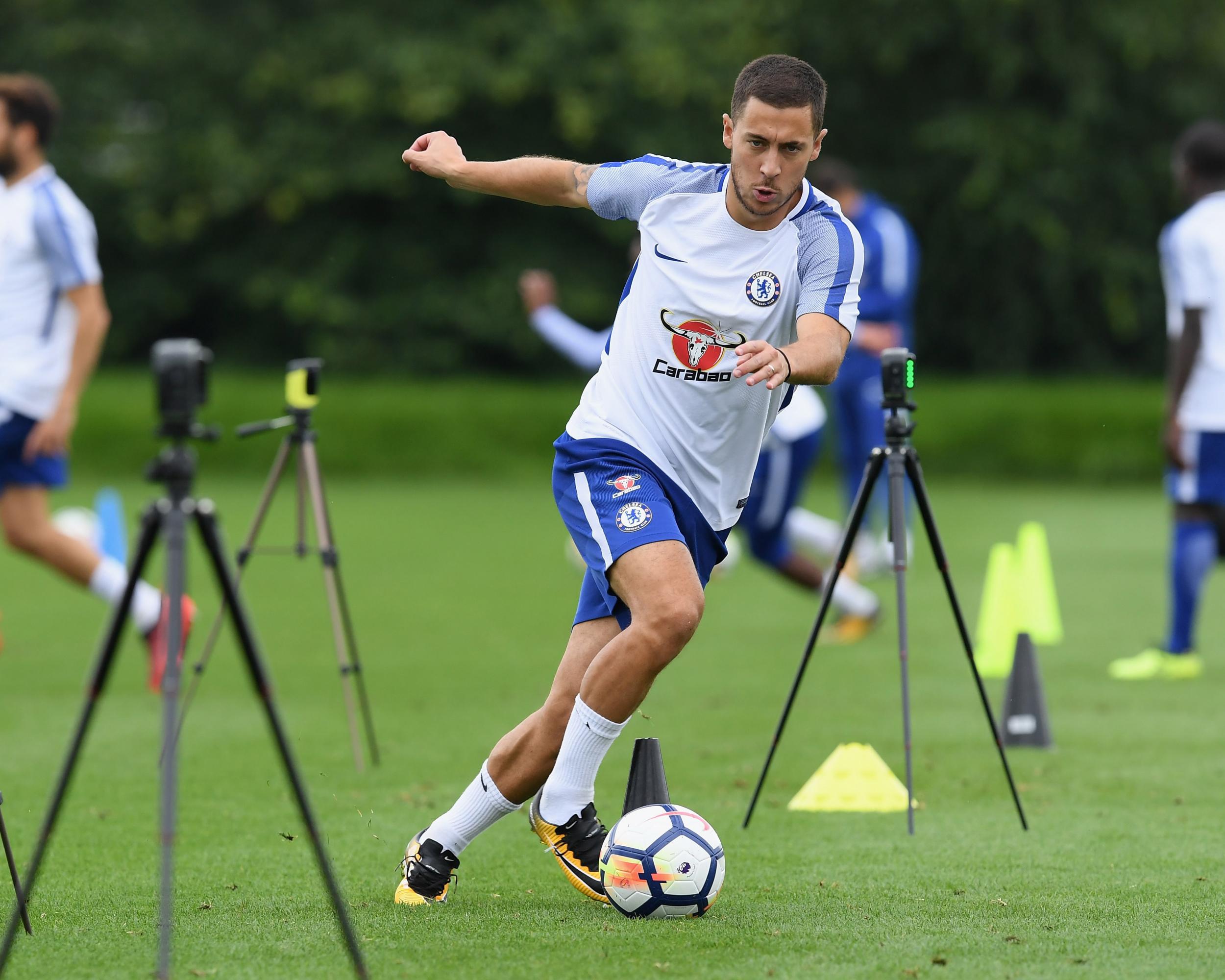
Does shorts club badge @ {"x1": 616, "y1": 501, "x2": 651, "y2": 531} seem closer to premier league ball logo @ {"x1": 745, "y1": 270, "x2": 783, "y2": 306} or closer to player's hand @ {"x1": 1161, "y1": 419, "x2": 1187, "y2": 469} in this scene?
premier league ball logo @ {"x1": 745, "y1": 270, "x2": 783, "y2": 306}

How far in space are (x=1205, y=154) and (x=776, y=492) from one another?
2812 millimetres

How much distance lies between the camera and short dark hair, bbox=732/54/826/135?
15.3 ft

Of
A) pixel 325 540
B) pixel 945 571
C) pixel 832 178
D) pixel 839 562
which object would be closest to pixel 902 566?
pixel 945 571

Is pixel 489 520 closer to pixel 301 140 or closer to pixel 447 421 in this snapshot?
pixel 447 421

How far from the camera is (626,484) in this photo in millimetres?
4770

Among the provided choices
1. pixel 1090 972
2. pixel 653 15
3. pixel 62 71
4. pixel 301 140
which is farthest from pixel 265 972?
pixel 62 71

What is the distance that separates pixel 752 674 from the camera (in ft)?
30.3

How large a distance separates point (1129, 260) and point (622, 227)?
30.5ft

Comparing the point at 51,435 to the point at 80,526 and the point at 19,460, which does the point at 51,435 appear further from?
the point at 80,526

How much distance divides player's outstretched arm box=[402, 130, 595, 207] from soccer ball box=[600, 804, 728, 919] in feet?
5.59

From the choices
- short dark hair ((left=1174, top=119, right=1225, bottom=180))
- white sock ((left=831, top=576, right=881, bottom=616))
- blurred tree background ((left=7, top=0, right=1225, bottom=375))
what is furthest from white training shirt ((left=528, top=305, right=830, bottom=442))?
blurred tree background ((left=7, top=0, right=1225, bottom=375))

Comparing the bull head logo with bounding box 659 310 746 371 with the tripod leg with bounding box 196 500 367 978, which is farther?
the bull head logo with bounding box 659 310 746 371

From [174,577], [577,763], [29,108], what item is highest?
[29,108]

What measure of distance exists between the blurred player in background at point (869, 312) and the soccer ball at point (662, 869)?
281 inches
